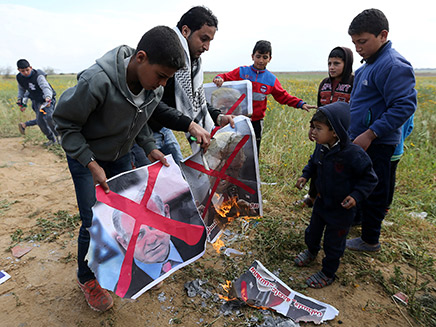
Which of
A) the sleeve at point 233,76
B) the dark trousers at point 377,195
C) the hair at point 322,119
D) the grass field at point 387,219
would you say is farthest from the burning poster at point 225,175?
the sleeve at point 233,76

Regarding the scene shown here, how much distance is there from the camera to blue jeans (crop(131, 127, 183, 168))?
97.3 inches

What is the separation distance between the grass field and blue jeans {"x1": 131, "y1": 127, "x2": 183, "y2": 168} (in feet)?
3.85

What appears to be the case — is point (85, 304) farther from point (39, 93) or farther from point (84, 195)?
point (39, 93)

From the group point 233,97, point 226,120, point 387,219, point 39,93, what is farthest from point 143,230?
point 39,93

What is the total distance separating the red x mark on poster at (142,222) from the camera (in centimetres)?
161

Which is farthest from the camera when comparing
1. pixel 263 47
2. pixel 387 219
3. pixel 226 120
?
pixel 263 47

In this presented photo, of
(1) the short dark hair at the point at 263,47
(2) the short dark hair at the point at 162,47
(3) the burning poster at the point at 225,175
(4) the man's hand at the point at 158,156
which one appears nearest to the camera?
(2) the short dark hair at the point at 162,47

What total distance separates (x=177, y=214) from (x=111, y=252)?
0.48 metres

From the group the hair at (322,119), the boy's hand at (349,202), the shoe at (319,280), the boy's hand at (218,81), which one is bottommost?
the shoe at (319,280)

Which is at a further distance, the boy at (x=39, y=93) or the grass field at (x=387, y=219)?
the boy at (x=39, y=93)

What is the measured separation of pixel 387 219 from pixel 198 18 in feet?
10.1

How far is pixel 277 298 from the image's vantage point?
2064 mm

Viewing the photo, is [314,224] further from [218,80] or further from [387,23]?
[218,80]

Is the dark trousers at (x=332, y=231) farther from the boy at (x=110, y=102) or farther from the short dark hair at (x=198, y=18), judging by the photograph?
the short dark hair at (x=198, y=18)
